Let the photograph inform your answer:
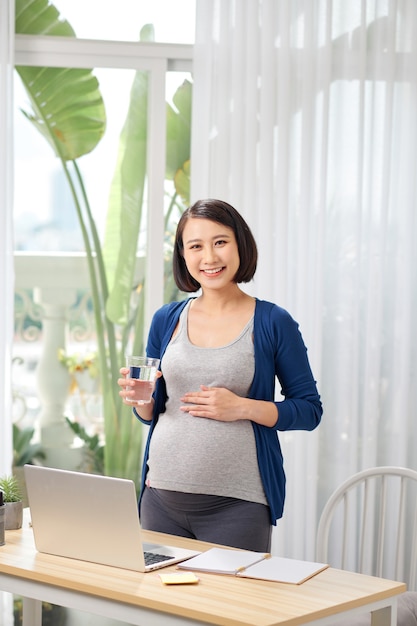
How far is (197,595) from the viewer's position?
157 cm

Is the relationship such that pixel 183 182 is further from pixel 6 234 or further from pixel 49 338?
pixel 49 338

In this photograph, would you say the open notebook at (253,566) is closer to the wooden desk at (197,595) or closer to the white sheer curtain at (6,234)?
the wooden desk at (197,595)

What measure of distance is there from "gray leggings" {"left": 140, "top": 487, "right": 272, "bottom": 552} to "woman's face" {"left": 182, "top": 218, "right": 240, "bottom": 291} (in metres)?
0.53

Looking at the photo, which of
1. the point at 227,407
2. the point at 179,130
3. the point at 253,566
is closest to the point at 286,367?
the point at 227,407

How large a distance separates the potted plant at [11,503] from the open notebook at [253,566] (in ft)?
1.64

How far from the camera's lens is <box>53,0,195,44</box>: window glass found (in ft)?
11.6

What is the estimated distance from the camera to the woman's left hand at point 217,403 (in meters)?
2.01

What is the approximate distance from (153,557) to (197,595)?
10.1 inches

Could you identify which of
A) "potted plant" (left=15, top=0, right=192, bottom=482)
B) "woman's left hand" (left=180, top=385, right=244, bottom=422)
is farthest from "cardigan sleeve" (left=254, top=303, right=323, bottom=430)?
"potted plant" (left=15, top=0, right=192, bottom=482)

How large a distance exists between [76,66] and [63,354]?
119 cm

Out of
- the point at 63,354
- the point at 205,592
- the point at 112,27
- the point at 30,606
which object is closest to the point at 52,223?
the point at 63,354

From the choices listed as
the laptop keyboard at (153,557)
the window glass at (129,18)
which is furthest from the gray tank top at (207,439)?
the window glass at (129,18)

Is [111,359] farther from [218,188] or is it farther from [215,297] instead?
[215,297]

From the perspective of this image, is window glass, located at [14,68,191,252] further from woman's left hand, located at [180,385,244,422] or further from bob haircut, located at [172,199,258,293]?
woman's left hand, located at [180,385,244,422]
